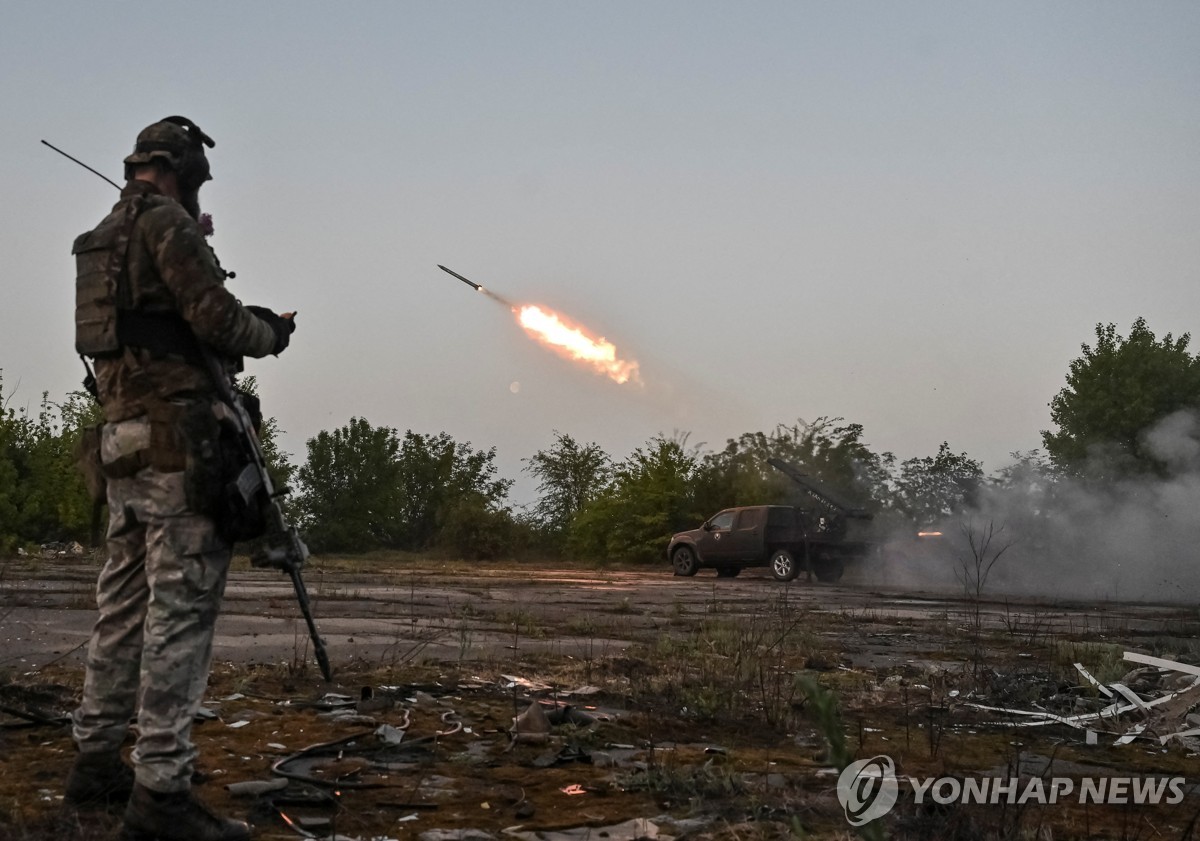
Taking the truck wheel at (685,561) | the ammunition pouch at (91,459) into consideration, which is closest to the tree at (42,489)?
the truck wheel at (685,561)

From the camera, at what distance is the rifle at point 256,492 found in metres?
3.91

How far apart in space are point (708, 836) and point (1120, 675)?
505 cm

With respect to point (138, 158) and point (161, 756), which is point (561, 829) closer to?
point (161, 756)

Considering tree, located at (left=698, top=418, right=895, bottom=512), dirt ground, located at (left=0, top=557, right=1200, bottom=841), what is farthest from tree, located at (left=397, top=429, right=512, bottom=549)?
dirt ground, located at (left=0, top=557, right=1200, bottom=841)

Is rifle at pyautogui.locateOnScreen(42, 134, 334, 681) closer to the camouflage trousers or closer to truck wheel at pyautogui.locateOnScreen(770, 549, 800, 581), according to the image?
the camouflage trousers

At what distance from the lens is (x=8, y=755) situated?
4.53 meters

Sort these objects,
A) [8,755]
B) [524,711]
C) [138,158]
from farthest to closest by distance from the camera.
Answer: [524,711] < [8,755] < [138,158]

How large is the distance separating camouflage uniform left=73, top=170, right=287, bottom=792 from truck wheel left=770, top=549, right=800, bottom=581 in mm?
21955

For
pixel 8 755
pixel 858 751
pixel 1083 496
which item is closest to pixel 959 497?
pixel 1083 496

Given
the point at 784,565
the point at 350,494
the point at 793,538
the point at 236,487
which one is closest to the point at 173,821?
the point at 236,487

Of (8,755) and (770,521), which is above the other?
(770,521)

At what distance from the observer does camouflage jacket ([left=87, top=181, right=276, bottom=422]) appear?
12.5 ft

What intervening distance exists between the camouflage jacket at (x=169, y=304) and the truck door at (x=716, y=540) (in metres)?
23.2

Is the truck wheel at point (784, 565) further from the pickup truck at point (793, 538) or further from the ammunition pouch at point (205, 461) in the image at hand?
the ammunition pouch at point (205, 461)
